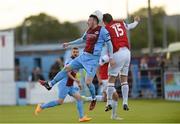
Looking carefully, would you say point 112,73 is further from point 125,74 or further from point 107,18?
point 107,18

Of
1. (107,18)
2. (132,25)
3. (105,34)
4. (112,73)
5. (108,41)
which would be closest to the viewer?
(105,34)

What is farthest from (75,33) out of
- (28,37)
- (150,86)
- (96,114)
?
(96,114)

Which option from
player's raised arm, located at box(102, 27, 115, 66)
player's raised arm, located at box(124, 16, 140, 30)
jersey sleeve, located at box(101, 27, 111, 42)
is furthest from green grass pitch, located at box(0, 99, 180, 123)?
player's raised arm, located at box(124, 16, 140, 30)

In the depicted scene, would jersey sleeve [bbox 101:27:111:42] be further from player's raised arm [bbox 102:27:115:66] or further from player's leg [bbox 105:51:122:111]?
player's leg [bbox 105:51:122:111]

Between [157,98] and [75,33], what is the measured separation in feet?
297

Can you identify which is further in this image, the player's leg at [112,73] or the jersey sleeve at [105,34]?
the player's leg at [112,73]

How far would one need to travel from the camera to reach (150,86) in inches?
1403

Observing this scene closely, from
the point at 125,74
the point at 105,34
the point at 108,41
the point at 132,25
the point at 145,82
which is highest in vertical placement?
the point at 132,25

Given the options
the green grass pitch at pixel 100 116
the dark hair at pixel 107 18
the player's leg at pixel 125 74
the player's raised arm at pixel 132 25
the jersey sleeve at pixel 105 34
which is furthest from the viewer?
the player's raised arm at pixel 132 25

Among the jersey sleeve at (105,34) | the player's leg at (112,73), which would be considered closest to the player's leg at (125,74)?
the player's leg at (112,73)

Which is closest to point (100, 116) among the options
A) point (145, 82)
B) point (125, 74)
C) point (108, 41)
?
point (125, 74)

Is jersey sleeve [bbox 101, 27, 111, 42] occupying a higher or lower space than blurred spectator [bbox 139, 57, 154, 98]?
higher

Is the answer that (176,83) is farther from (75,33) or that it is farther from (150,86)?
(75,33)

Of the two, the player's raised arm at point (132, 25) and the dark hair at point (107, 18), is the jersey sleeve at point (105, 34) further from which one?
the player's raised arm at point (132, 25)
